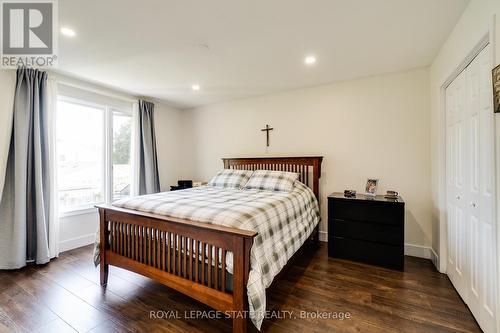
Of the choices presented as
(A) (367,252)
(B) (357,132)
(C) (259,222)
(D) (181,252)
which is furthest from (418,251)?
(D) (181,252)

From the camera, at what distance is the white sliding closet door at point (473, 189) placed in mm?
1479

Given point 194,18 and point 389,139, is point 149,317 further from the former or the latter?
point 389,139

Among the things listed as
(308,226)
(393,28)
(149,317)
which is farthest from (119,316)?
(393,28)

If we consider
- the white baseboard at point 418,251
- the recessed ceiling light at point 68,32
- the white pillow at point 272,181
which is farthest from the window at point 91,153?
the white baseboard at point 418,251

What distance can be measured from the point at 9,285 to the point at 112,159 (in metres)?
2.00

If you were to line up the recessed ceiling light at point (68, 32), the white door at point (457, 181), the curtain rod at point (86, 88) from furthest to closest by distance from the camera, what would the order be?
the curtain rod at point (86, 88) → the recessed ceiling light at point (68, 32) → the white door at point (457, 181)

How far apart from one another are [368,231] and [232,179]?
1.92 metres

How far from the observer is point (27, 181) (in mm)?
2654

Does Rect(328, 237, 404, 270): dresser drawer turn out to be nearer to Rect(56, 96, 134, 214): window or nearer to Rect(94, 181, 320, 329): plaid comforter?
Rect(94, 181, 320, 329): plaid comforter

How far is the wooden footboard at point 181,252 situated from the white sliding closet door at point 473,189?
5.18ft

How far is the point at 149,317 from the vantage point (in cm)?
174

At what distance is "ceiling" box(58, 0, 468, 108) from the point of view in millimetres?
1729

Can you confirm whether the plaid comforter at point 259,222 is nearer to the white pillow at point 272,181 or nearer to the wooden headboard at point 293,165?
the white pillow at point 272,181

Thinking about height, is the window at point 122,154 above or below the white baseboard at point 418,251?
above
